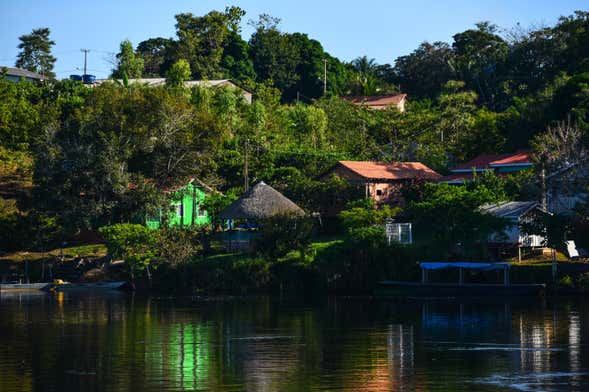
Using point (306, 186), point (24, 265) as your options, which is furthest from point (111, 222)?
point (306, 186)

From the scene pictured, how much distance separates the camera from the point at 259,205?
65562mm

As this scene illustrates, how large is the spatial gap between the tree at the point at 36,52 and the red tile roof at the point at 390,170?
7243cm

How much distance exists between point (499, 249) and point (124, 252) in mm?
21808

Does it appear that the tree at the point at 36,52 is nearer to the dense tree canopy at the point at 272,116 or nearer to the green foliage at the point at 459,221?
the dense tree canopy at the point at 272,116

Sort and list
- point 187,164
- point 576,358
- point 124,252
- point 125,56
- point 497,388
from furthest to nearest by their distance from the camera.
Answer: point 125,56
point 187,164
point 124,252
point 576,358
point 497,388

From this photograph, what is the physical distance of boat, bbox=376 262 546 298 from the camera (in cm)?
5350

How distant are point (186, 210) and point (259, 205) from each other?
935 centimetres

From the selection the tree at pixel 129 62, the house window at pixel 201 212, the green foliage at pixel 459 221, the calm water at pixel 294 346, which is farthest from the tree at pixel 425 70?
the calm water at pixel 294 346

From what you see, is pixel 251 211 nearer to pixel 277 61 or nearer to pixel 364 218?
pixel 364 218

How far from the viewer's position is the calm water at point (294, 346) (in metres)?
29.8

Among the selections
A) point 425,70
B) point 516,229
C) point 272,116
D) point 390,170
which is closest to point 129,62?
point 272,116

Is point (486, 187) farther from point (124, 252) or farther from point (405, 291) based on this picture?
point (124, 252)

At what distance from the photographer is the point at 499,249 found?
58.4 meters

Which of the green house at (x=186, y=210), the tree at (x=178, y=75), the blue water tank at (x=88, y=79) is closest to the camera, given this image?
the green house at (x=186, y=210)
